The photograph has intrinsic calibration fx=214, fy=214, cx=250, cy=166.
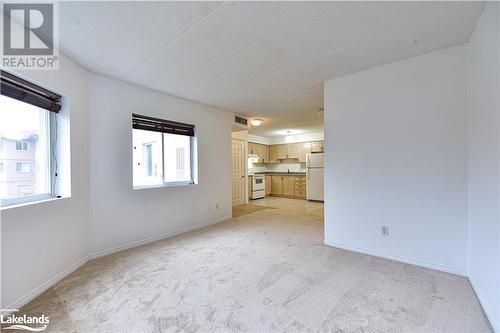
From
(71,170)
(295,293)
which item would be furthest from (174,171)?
(295,293)

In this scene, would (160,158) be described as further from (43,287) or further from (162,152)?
(43,287)

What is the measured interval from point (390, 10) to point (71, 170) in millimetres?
3623

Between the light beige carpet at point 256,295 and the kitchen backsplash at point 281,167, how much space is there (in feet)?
19.9

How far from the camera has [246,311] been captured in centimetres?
179

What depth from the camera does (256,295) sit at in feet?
6.61

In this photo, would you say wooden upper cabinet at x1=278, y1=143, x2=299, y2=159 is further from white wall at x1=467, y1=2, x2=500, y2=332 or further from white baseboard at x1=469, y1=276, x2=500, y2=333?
white baseboard at x1=469, y1=276, x2=500, y2=333

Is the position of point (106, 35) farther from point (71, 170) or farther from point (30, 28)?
point (71, 170)

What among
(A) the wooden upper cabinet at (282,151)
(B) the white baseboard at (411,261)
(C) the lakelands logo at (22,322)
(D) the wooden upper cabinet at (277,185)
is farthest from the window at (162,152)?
(A) the wooden upper cabinet at (282,151)

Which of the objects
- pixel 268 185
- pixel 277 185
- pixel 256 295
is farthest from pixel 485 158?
pixel 268 185

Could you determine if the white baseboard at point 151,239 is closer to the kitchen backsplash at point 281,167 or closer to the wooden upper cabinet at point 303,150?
the wooden upper cabinet at point 303,150

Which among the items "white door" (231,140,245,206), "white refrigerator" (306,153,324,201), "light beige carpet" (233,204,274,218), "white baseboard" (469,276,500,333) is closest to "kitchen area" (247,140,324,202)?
"white refrigerator" (306,153,324,201)

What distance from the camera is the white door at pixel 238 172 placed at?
663cm

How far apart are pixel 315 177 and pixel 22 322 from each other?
7.10 meters

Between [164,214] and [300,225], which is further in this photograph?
[300,225]
